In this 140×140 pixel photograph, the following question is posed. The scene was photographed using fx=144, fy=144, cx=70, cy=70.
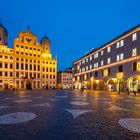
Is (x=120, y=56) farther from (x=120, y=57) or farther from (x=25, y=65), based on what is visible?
(x=25, y=65)

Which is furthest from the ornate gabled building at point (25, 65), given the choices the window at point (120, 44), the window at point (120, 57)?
the window at point (120, 44)

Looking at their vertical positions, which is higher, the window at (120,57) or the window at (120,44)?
the window at (120,44)

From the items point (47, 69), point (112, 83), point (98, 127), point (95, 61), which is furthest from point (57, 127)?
point (47, 69)

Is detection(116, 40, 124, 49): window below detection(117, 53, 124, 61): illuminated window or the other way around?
the other way around

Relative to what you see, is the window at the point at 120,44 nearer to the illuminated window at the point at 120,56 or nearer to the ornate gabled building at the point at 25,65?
the illuminated window at the point at 120,56

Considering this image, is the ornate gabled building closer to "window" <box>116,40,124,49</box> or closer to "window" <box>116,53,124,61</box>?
"window" <box>116,53,124,61</box>

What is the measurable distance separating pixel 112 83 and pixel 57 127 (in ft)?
127

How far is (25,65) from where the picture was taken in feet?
242

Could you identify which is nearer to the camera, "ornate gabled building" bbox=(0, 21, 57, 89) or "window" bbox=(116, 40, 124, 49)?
"window" bbox=(116, 40, 124, 49)

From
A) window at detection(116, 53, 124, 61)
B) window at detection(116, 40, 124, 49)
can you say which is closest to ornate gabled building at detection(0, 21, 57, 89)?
window at detection(116, 53, 124, 61)

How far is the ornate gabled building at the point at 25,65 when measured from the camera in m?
68.7

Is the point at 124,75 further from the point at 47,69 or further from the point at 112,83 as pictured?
the point at 47,69

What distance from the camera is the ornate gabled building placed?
68688 mm

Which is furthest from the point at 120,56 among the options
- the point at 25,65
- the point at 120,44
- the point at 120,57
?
the point at 25,65
